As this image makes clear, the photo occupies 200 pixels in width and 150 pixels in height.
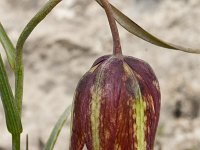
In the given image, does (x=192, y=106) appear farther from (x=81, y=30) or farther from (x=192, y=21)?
(x=81, y=30)

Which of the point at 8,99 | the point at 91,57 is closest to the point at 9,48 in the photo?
the point at 8,99

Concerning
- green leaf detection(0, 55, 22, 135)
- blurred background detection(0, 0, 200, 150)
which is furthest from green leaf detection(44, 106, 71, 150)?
blurred background detection(0, 0, 200, 150)

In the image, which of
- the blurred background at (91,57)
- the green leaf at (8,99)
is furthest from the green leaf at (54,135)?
the blurred background at (91,57)

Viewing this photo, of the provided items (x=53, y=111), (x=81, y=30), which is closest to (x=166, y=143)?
(x=53, y=111)

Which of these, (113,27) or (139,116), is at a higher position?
(113,27)

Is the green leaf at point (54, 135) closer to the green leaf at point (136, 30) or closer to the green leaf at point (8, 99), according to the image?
the green leaf at point (8, 99)

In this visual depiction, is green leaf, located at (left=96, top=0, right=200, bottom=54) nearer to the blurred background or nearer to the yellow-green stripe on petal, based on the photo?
the yellow-green stripe on petal

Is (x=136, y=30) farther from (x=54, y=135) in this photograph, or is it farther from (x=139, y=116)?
(x=54, y=135)

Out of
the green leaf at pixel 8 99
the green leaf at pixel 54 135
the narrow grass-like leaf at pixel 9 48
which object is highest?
the narrow grass-like leaf at pixel 9 48

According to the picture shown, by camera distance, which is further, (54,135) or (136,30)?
(54,135)
